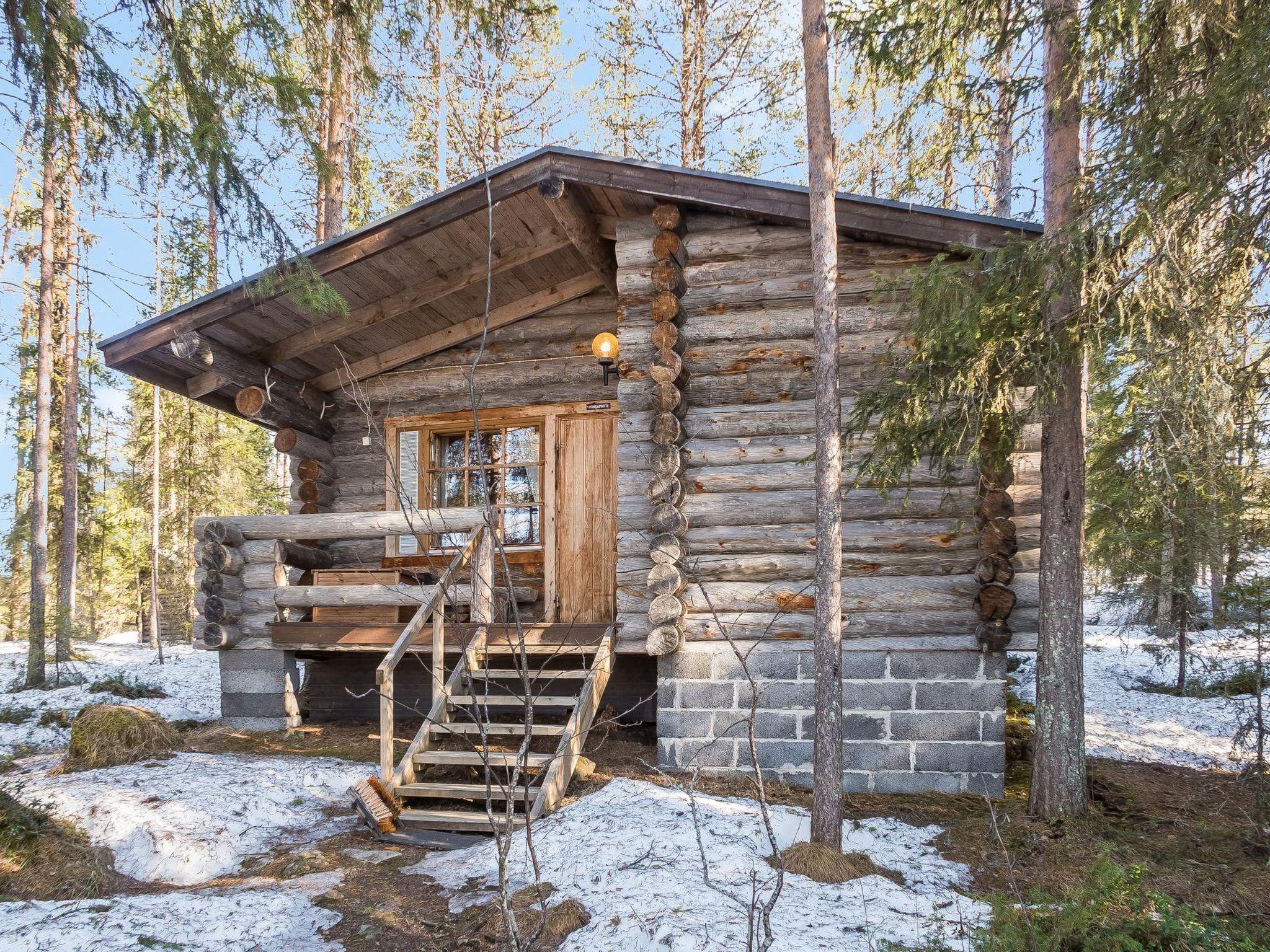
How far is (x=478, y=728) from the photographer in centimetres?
513

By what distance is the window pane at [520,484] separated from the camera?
9.48 meters

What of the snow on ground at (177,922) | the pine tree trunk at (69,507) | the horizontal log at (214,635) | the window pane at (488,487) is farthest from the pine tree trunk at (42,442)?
the snow on ground at (177,922)

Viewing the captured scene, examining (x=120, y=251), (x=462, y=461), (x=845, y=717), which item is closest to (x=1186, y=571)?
(x=845, y=717)

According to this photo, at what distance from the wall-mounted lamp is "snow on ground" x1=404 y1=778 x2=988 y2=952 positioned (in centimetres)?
415

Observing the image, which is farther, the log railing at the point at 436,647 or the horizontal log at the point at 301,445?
A: the horizontal log at the point at 301,445

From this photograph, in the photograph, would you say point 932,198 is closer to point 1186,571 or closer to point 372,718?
point 1186,571

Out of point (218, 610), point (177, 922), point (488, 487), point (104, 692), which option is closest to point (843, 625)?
point (488, 487)

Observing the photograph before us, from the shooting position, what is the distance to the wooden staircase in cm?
589

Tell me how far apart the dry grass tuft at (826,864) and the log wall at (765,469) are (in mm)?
2078

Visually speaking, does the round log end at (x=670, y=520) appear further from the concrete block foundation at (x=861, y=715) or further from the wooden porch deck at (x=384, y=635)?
the wooden porch deck at (x=384, y=635)

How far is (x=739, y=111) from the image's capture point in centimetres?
1633

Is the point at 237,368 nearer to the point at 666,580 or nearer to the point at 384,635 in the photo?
the point at 384,635

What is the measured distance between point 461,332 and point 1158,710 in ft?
32.2

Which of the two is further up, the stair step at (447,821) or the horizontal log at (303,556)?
the horizontal log at (303,556)
